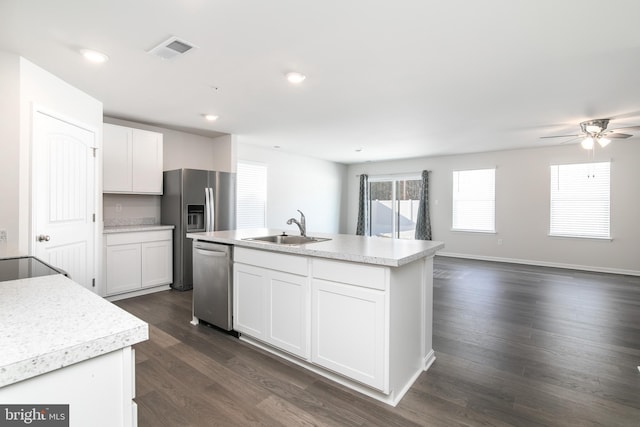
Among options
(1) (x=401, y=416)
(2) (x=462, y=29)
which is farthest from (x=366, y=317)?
(2) (x=462, y=29)

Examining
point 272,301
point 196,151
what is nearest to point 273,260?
point 272,301

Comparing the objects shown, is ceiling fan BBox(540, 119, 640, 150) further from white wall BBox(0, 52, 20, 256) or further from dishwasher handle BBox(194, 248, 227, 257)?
white wall BBox(0, 52, 20, 256)

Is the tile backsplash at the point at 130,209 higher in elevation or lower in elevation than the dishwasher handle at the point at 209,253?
higher

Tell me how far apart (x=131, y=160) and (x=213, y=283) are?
2.43 metres

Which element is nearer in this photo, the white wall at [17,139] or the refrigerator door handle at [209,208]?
the white wall at [17,139]

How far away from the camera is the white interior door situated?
279 centimetres

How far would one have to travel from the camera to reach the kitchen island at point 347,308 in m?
1.98

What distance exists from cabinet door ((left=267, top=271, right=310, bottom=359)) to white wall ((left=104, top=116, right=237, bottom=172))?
3.42 m

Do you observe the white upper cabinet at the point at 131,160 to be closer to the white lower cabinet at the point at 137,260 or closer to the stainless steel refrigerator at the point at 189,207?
the stainless steel refrigerator at the point at 189,207

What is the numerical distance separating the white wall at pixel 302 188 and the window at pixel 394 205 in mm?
986

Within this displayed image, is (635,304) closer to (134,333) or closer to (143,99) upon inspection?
(134,333)

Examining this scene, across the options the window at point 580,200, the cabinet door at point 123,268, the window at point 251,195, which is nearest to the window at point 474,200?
the window at point 580,200

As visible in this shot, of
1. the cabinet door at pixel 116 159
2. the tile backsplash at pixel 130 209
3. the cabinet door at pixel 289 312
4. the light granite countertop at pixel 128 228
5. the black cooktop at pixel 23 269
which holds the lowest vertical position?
the cabinet door at pixel 289 312

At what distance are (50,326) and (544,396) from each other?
2.68 m
